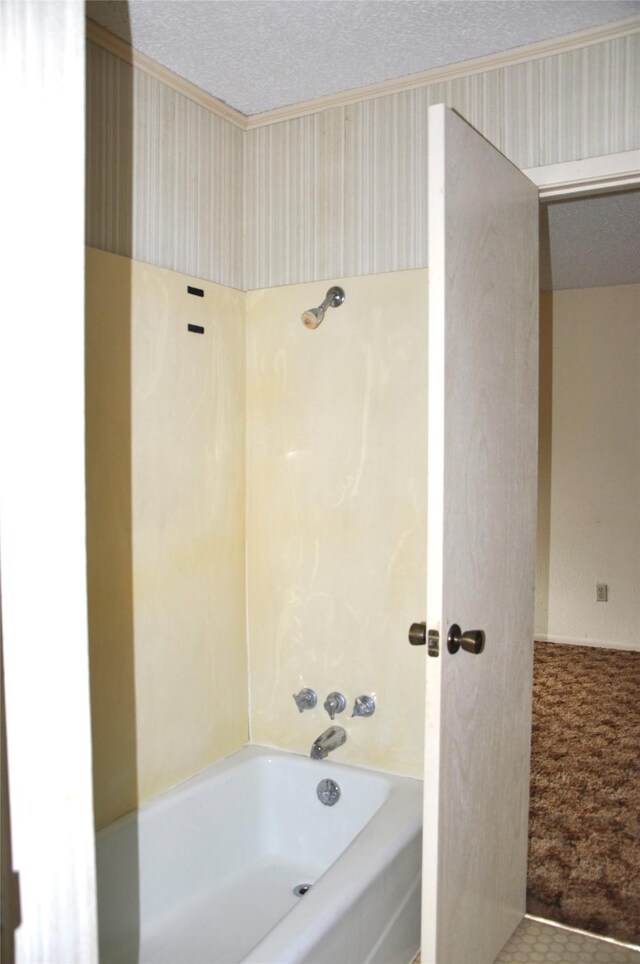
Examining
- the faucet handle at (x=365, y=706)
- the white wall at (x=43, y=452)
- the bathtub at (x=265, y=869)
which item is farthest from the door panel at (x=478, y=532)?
the white wall at (x=43, y=452)

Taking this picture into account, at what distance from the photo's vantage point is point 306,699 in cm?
248

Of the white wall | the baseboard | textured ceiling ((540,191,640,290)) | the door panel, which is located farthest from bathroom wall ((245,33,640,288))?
the baseboard

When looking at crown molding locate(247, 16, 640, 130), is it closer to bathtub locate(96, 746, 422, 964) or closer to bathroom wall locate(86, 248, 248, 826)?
bathroom wall locate(86, 248, 248, 826)

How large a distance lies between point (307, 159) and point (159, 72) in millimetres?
508

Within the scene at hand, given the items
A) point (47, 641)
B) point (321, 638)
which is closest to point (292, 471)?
point (321, 638)

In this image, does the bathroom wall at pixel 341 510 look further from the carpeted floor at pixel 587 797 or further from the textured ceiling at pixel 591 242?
the textured ceiling at pixel 591 242

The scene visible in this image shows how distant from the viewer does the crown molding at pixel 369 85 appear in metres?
1.97

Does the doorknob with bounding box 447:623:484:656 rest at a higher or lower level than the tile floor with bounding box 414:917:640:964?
higher

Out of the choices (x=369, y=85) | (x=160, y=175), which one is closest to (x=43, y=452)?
(x=160, y=175)

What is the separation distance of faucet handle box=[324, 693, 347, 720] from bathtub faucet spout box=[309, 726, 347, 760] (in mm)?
49

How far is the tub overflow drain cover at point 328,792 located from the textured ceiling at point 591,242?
2155mm

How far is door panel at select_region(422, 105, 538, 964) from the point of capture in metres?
1.64

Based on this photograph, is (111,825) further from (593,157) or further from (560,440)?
(560,440)

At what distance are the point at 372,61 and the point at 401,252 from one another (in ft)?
1.65
